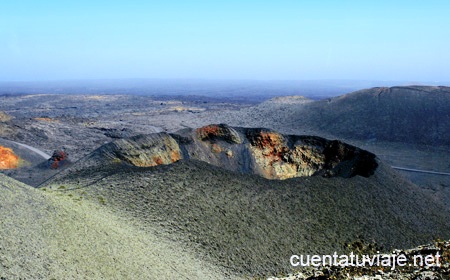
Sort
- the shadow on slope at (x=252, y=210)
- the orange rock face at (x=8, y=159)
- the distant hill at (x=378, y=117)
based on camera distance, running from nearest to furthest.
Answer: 1. the shadow on slope at (x=252, y=210)
2. the orange rock face at (x=8, y=159)
3. the distant hill at (x=378, y=117)

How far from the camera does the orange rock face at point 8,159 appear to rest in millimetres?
34406

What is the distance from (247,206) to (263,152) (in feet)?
35.1

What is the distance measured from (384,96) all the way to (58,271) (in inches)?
2434

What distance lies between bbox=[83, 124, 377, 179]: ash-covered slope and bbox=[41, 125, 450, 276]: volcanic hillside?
175cm

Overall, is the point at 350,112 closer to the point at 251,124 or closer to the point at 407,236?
the point at 251,124

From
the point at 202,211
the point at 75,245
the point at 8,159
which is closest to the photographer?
the point at 75,245

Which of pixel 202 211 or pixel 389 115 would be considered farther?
pixel 389 115

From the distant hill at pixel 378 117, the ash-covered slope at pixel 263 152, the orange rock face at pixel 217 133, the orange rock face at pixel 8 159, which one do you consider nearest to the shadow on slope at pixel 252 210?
the ash-covered slope at pixel 263 152

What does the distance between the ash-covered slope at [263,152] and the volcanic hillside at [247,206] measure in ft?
5.75

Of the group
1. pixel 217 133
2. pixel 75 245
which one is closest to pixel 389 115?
pixel 217 133

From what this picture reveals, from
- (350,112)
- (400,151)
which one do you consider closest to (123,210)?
(400,151)

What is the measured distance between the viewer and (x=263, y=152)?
2606cm

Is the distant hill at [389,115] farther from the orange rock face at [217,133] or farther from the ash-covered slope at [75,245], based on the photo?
the ash-covered slope at [75,245]

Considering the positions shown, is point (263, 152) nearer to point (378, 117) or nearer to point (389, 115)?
point (378, 117)
